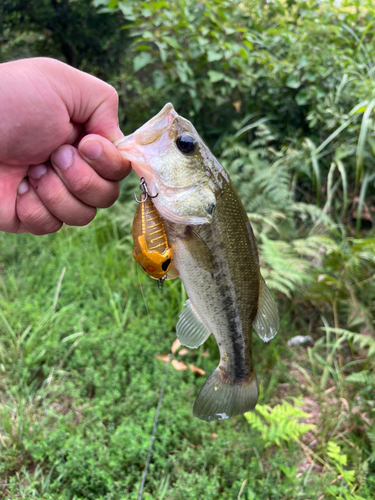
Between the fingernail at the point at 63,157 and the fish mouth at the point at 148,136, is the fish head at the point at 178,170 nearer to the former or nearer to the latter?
the fish mouth at the point at 148,136

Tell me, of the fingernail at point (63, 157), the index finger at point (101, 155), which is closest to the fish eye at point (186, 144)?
the index finger at point (101, 155)

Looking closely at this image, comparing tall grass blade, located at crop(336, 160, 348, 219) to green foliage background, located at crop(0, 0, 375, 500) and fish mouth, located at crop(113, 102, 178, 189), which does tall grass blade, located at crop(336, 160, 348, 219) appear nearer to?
green foliage background, located at crop(0, 0, 375, 500)

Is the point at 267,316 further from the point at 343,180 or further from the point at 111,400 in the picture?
the point at 343,180

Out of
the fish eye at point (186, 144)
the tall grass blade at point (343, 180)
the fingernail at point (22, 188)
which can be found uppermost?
the fish eye at point (186, 144)

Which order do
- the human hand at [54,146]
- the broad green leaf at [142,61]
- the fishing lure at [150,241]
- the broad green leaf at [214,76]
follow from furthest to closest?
1. the broad green leaf at [214,76]
2. the broad green leaf at [142,61]
3. the human hand at [54,146]
4. the fishing lure at [150,241]

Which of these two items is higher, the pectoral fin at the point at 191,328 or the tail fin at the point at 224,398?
the pectoral fin at the point at 191,328

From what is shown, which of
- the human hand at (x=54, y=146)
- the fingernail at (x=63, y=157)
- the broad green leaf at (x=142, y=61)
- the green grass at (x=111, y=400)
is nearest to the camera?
the human hand at (x=54, y=146)

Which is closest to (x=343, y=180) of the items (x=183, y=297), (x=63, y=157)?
(x=183, y=297)

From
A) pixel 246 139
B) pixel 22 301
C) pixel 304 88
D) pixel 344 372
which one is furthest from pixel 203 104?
pixel 344 372
